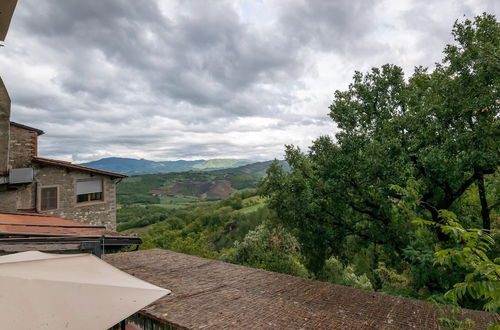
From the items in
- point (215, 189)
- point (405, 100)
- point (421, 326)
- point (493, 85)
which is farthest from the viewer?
point (215, 189)

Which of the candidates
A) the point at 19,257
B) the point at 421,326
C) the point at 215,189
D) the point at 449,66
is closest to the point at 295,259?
the point at 449,66

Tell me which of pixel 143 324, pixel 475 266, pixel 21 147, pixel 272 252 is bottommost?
pixel 272 252

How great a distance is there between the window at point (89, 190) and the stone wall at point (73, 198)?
0.24 meters

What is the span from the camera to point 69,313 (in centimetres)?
288

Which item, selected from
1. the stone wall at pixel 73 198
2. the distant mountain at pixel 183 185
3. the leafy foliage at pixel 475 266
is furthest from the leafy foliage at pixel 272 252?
the distant mountain at pixel 183 185

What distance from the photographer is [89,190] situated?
58.3ft

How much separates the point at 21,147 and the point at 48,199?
3142mm

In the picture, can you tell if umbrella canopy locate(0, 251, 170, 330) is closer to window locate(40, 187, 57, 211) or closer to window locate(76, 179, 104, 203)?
window locate(40, 187, 57, 211)

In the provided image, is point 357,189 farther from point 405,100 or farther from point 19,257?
point 19,257

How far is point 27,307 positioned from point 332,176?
10.7 meters

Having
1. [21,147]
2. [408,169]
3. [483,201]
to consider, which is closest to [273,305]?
[408,169]

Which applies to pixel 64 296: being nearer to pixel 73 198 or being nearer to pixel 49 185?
pixel 49 185

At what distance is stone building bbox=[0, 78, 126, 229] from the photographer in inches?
575

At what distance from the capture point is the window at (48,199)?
15.9 m
